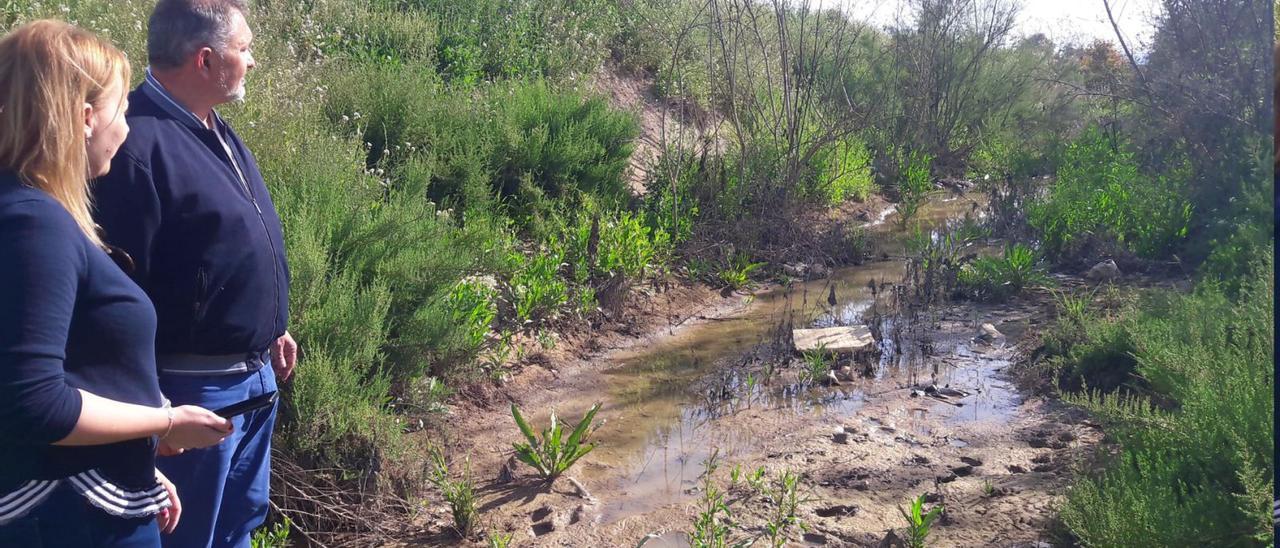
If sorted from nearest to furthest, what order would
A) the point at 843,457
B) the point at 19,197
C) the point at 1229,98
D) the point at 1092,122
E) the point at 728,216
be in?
the point at 19,197, the point at 843,457, the point at 1229,98, the point at 728,216, the point at 1092,122

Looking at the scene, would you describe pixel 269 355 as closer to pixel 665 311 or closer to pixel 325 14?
pixel 665 311

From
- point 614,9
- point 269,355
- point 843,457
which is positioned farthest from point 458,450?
point 614,9

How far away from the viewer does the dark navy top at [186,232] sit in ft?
7.86

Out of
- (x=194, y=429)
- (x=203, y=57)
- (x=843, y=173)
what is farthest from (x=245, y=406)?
(x=843, y=173)

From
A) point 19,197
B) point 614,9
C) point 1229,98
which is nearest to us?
point 19,197

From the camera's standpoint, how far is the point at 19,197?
1765 mm

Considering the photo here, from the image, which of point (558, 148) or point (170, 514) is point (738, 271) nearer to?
point (558, 148)

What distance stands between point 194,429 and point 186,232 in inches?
24.3

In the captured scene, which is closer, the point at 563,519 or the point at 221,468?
the point at 221,468

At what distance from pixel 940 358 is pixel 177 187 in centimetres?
540

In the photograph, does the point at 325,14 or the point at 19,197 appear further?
the point at 325,14

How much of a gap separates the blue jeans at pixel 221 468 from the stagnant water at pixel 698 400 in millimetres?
2013

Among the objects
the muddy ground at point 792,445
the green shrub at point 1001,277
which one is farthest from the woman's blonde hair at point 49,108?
the green shrub at point 1001,277

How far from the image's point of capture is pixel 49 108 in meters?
1.82
